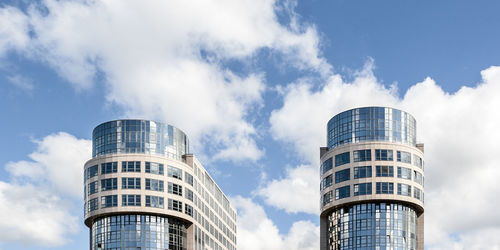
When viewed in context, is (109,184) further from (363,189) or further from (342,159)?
(363,189)

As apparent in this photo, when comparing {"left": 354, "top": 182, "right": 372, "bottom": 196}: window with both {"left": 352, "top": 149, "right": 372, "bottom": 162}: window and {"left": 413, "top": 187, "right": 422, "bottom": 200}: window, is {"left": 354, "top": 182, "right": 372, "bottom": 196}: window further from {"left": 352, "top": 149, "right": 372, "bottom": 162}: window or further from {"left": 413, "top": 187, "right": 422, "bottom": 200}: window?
{"left": 413, "top": 187, "right": 422, "bottom": 200}: window

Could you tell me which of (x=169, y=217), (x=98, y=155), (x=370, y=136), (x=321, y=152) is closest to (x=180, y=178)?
(x=169, y=217)

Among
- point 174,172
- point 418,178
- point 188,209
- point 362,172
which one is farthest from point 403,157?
point 174,172

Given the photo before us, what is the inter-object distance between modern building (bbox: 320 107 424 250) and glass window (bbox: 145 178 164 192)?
35.8 meters

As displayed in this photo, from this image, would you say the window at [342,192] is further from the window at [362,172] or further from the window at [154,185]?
the window at [154,185]

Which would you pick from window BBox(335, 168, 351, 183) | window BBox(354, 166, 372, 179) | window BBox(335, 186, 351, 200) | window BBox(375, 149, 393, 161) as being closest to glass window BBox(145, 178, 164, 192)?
window BBox(335, 186, 351, 200)

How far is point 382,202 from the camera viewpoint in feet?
465

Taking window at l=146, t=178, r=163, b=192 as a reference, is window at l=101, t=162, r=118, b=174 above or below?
above

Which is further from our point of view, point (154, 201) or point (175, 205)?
point (175, 205)

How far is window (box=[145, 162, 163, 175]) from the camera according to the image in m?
143

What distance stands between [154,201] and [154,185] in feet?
11.0

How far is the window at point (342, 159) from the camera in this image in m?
144

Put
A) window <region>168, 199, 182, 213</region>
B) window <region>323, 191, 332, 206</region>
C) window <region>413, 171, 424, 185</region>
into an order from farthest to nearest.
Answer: window <region>323, 191, 332, 206</region>
window <region>168, 199, 182, 213</region>
window <region>413, 171, 424, 185</region>

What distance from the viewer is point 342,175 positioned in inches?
5674
